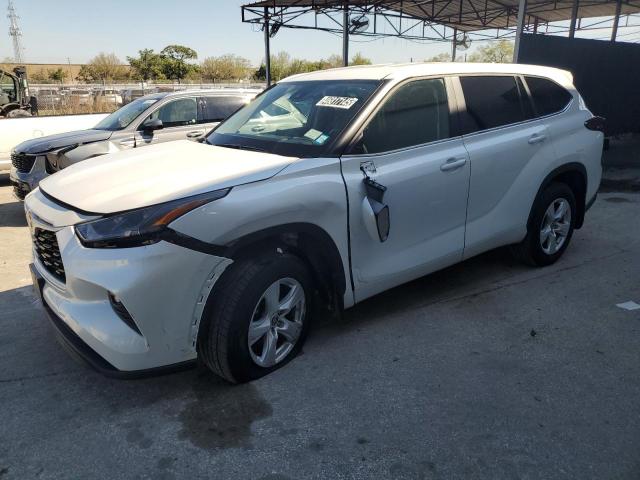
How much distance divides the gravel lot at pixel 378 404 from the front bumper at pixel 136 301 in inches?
15.8

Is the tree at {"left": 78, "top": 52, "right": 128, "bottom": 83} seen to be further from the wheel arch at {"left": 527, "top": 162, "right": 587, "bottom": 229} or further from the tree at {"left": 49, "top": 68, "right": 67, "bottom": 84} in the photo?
the wheel arch at {"left": 527, "top": 162, "right": 587, "bottom": 229}

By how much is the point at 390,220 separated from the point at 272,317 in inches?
38.1

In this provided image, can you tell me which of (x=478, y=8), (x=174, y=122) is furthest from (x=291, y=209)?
(x=478, y=8)

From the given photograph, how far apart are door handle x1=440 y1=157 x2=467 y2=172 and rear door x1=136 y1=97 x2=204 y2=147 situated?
4.45 meters

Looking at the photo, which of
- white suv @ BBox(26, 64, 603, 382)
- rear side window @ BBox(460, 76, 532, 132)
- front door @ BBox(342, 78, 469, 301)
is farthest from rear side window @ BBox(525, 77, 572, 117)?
front door @ BBox(342, 78, 469, 301)

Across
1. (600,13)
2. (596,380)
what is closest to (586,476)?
(596,380)

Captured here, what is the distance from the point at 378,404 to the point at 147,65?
6039 centimetres

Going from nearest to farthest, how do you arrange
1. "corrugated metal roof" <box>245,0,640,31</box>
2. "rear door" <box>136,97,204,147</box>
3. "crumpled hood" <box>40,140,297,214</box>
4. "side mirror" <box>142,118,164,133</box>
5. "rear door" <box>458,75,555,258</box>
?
"crumpled hood" <box>40,140,297,214</box>
"rear door" <box>458,75,555,258</box>
"side mirror" <box>142,118,164,133</box>
"rear door" <box>136,97,204,147</box>
"corrugated metal roof" <box>245,0,640,31</box>

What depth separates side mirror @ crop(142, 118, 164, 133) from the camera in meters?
6.90

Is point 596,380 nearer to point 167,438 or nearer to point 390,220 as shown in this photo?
point 390,220

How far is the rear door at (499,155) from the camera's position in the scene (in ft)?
12.6

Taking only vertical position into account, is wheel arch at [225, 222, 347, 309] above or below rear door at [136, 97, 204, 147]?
below

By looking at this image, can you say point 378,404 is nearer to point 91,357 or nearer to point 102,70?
point 91,357

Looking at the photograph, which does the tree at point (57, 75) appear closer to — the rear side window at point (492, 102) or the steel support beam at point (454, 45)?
the steel support beam at point (454, 45)
